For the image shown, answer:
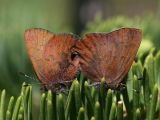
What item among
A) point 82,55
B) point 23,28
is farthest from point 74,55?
point 23,28

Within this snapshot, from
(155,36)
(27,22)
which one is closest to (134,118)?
(155,36)

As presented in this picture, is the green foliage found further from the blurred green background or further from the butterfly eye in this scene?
the blurred green background

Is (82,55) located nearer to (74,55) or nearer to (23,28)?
(74,55)

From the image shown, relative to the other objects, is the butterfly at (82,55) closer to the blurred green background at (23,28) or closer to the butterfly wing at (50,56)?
the butterfly wing at (50,56)

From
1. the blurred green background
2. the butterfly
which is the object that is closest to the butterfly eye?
the butterfly

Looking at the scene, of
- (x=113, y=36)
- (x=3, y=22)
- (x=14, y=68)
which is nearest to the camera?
(x=113, y=36)

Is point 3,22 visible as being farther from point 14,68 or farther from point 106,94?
point 106,94
